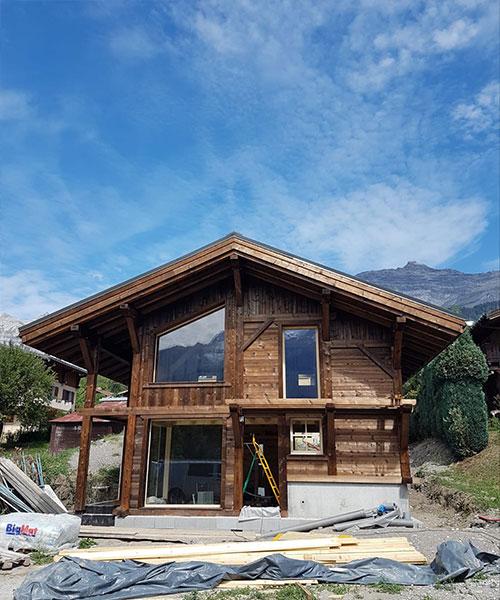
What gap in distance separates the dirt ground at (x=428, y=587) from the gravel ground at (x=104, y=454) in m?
11.5

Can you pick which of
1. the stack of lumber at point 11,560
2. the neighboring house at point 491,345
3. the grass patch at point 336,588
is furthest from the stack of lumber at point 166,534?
the neighboring house at point 491,345

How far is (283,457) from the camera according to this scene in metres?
11.1

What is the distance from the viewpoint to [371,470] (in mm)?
10812

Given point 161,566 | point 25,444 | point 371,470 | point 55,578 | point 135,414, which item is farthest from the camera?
point 25,444

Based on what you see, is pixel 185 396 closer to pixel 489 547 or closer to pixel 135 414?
pixel 135 414

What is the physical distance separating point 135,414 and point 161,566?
5492 mm

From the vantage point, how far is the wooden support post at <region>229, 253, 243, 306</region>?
11602mm

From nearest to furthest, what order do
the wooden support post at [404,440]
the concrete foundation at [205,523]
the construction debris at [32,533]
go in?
the construction debris at [32,533] < the concrete foundation at [205,523] < the wooden support post at [404,440]

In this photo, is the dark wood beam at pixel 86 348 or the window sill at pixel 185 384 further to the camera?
the dark wood beam at pixel 86 348

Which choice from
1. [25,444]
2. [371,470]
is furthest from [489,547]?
[25,444]

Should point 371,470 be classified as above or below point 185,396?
below

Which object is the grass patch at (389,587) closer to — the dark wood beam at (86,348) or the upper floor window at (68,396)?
the dark wood beam at (86,348)

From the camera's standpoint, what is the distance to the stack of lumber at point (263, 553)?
7.00 m

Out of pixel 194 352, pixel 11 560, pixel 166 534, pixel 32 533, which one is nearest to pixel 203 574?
pixel 11 560
